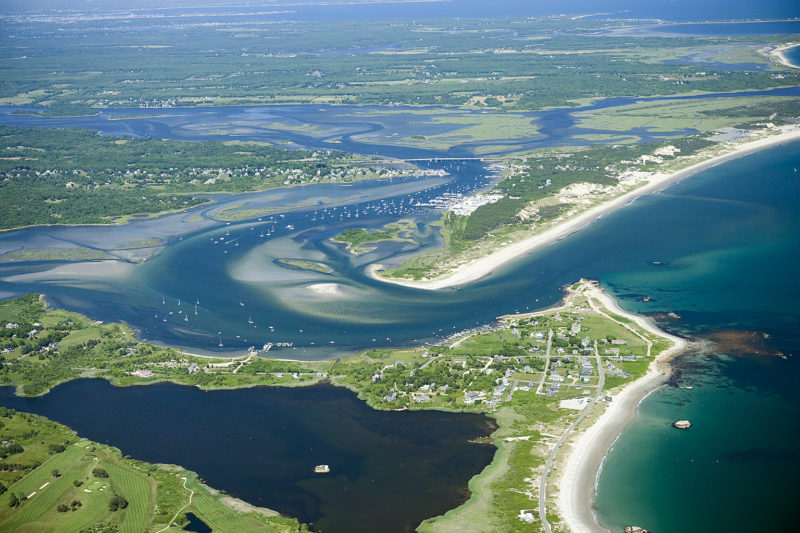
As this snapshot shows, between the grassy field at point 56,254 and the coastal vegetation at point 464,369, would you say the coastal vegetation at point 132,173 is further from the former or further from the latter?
the coastal vegetation at point 464,369

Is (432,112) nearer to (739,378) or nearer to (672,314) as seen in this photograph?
(672,314)

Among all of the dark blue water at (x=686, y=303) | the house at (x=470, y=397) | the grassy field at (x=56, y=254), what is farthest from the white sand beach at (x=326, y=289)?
the grassy field at (x=56, y=254)

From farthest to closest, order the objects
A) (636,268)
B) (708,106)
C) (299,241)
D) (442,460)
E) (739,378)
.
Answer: (708,106), (299,241), (636,268), (739,378), (442,460)

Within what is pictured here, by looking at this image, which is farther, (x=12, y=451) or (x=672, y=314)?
(x=672, y=314)

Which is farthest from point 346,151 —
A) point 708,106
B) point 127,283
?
point 708,106

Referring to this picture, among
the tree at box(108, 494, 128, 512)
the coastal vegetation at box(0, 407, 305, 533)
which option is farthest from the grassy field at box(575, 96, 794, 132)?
the tree at box(108, 494, 128, 512)
